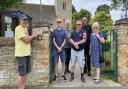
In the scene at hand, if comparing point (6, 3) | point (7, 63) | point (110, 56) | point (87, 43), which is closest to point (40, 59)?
point (7, 63)

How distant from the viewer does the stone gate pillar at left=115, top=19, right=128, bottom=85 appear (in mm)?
13258

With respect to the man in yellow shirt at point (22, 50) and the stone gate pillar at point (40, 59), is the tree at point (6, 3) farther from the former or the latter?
the man in yellow shirt at point (22, 50)

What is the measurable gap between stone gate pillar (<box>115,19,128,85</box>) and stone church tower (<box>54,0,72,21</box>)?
75578mm

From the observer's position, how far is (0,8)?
26984 mm

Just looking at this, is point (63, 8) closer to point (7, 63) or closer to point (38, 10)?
point (38, 10)

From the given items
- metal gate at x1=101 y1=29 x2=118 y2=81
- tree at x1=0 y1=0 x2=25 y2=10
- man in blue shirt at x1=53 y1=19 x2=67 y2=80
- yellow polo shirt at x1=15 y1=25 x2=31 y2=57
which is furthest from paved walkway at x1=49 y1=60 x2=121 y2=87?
tree at x1=0 y1=0 x2=25 y2=10

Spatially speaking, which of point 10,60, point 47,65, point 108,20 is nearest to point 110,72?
point 47,65

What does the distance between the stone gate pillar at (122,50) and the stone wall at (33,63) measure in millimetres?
2333

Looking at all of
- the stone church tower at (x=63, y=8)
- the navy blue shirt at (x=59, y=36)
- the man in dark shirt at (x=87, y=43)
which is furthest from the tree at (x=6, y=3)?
the stone church tower at (x=63, y=8)

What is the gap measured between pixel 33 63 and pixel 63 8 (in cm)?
7851

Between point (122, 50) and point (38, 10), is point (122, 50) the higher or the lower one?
the lower one

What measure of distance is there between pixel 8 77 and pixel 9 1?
16.0 m

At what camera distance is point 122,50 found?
13.3 m

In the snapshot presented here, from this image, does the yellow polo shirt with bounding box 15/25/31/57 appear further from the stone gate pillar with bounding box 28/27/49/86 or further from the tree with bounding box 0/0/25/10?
the tree with bounding box 0/0/25/10
